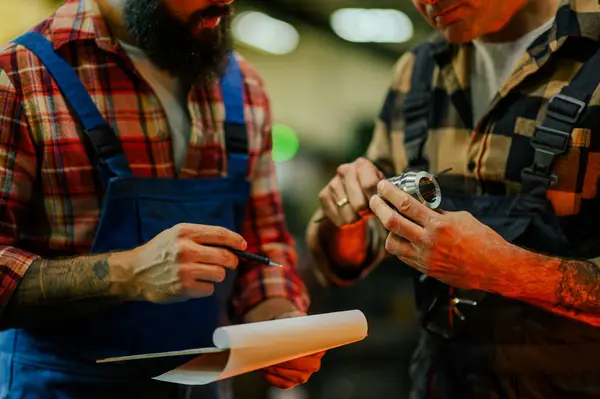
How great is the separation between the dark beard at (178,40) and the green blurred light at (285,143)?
678 cm

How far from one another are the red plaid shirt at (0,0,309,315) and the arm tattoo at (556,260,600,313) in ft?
2.81

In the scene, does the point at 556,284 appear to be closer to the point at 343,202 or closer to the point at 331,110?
the point at 343,202

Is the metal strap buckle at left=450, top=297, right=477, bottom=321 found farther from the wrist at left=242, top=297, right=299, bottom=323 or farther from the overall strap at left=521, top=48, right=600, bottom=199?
the wrist at left=242, top=297, right=299, bottom=323

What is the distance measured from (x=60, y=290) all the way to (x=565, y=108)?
3.96 ft

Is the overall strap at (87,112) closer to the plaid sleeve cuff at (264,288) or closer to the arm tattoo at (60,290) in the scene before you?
the arm tattoo at (60,290)

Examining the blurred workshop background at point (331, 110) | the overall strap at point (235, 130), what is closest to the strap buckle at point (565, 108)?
the overall strap at point (235, 130)

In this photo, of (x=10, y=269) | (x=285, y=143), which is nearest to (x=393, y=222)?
(x=10, y=269)

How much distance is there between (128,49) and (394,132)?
0.82 m

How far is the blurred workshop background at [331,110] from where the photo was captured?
5152 millimetres

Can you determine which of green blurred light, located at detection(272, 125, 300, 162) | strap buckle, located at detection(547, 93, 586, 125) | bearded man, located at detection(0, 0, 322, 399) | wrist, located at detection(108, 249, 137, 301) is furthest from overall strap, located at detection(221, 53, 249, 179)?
green blurred light, located at detection(272, 125, 300, 162)

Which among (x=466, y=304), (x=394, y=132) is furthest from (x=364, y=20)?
(x=466, y=304)

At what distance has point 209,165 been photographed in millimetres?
1818

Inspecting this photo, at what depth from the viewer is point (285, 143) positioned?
9.11 meters

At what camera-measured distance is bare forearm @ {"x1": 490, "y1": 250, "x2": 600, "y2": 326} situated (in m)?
1.54
